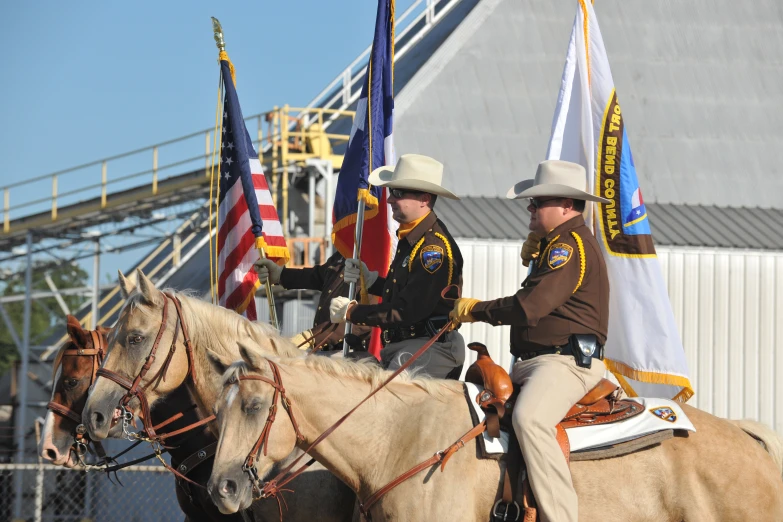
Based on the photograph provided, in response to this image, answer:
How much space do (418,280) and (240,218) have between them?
3493 millimetres

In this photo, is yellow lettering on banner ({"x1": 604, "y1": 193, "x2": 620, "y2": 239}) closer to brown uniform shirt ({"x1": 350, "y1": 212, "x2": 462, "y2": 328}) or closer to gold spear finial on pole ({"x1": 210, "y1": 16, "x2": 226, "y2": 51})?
brown uniform shirt ({"x1": 350, "y1": 212, "x2": 462, "y2": 328})

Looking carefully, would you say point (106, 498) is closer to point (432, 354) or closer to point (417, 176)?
point (432, 354)

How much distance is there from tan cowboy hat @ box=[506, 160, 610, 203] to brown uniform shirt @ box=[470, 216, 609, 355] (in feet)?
0.55

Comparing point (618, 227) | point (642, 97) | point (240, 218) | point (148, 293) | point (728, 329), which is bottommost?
point (728, 329)

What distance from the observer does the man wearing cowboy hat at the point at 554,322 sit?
560 centimetres

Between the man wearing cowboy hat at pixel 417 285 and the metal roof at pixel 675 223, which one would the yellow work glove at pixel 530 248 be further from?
the metal roof at pixel 675 223

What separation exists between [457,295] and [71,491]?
12.2 metres

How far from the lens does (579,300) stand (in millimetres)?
6078

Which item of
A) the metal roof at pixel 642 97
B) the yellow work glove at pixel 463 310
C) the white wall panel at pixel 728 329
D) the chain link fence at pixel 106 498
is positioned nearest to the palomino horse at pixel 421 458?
the yellow work glove at pixel 463 310

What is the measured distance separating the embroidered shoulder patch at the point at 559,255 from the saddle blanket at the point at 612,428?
31.7 inches

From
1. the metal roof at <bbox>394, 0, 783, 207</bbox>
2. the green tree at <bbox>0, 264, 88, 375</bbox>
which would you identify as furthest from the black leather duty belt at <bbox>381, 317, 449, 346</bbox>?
the green tree at <bbox>0, 264, 88, 375</bbox>

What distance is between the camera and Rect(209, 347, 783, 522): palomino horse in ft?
17.8

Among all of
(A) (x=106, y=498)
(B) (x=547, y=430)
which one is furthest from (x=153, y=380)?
(A) (x=106, y=498)

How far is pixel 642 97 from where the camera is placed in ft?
71.2
